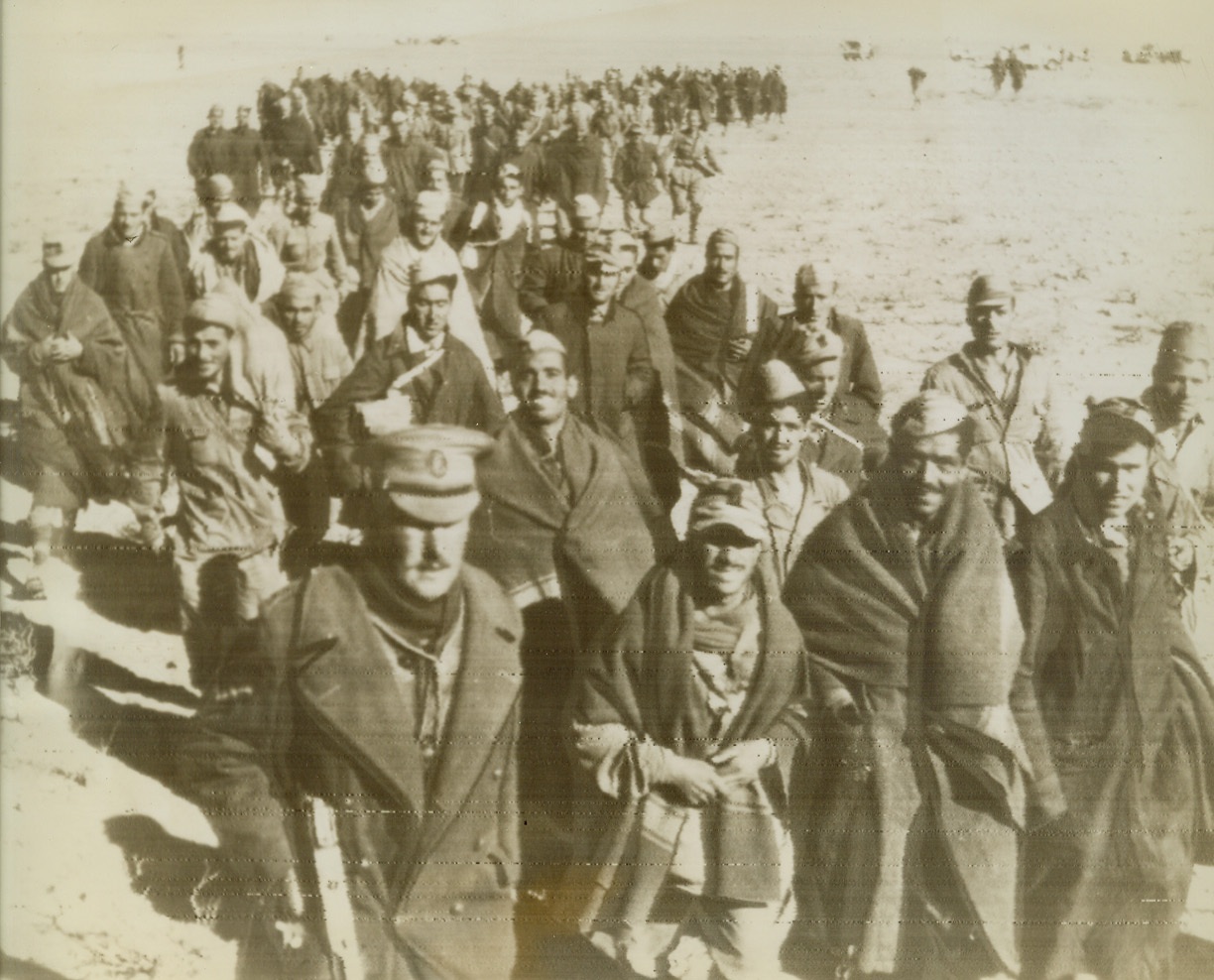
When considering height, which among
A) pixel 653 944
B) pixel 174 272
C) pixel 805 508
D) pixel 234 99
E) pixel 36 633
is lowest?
pixel 653 944

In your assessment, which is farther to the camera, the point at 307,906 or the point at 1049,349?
the point at 1049,349

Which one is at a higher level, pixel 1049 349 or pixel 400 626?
pixel 1049 349

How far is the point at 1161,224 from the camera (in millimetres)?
4742

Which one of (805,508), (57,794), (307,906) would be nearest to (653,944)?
(307,906)

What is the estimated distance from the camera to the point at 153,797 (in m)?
4.36

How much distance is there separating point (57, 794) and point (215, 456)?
1255mm

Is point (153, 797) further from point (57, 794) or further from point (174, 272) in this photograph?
point (174, 272)

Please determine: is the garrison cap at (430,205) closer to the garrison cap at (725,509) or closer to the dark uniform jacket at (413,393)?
the dark uniform jacket at (413,393)

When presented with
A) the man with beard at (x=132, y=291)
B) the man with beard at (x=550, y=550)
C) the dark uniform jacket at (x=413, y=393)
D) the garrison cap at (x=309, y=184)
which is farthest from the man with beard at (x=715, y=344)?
the man with beard at (x=132, y=291)

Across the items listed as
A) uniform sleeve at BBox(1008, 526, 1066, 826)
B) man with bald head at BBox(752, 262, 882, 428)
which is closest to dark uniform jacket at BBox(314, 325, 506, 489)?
man with bald head at BBox(752, 262, 882, 428)

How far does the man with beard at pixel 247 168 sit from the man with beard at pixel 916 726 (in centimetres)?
226

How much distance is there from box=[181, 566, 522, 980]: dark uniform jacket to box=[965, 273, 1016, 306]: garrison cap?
212 centimetres

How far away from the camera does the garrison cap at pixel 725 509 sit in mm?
4465

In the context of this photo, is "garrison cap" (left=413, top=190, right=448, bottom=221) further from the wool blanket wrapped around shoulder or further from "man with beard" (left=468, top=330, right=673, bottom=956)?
the wool blanket wrapped around shoulder
